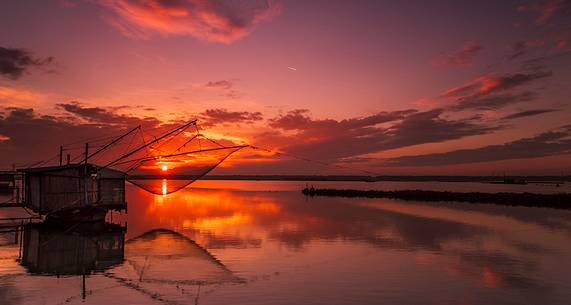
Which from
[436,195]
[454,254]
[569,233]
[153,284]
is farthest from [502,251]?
[436,195]

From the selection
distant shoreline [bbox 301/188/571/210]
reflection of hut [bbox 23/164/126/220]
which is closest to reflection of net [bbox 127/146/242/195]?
reflection of hut [bbox 23/164/126/220]

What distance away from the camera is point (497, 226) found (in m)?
35.4

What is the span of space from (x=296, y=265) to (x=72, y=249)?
13501 millimetres

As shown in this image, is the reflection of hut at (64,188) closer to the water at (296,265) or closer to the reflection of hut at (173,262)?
the water at (296,265)

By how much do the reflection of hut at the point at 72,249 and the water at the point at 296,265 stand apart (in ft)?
0.26

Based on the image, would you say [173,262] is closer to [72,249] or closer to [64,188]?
[72,249]

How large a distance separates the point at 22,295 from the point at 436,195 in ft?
219

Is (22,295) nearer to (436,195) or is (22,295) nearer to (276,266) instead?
(276,266)

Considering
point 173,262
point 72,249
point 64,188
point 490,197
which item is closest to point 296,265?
point 173,262

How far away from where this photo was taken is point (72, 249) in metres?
24.4

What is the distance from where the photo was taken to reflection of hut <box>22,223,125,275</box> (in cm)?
1961

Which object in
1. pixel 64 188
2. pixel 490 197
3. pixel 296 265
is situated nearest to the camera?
pixel 296 265

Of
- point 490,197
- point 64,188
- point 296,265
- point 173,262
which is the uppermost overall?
point 64,188

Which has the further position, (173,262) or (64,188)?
(64,188)
